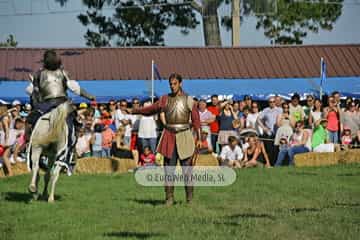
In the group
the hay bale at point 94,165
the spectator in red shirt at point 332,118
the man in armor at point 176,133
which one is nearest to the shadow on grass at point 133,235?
the man in armor at point 176,133

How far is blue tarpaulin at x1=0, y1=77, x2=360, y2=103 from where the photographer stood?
30.1 metres

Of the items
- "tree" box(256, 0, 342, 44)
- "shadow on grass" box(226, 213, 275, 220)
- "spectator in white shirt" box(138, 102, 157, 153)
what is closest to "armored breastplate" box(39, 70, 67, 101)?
"shadow on grass" box(226, 213, 275, 220)

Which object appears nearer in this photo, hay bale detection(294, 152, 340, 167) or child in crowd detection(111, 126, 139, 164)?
hay bale detection(294, 152, 340, 167)

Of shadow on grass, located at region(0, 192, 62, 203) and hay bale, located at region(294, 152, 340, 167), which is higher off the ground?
shadow on grass, located at region(0, 192, 62, 203)

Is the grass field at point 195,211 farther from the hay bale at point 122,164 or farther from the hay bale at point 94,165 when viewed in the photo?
the hay bale at point 122,164

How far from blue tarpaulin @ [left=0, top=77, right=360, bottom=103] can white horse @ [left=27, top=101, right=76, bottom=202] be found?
15.8 meters

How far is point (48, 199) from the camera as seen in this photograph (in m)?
13.4

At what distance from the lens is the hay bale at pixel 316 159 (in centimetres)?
2123

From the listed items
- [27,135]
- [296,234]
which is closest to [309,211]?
[296,234]

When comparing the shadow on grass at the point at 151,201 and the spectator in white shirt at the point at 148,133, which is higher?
the spectator in white shirt at the point at 148,133

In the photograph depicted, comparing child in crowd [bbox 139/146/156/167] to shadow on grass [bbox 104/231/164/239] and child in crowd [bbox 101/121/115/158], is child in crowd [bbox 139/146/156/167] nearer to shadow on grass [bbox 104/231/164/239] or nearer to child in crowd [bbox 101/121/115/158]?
child in crowd [bbox 101/121/115/158]

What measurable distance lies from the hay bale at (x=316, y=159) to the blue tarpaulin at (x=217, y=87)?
28.0ft

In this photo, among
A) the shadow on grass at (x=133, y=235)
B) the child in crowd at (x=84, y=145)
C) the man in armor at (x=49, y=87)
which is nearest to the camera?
the shadow on grass at (x=133, y=235)

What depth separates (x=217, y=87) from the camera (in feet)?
104
